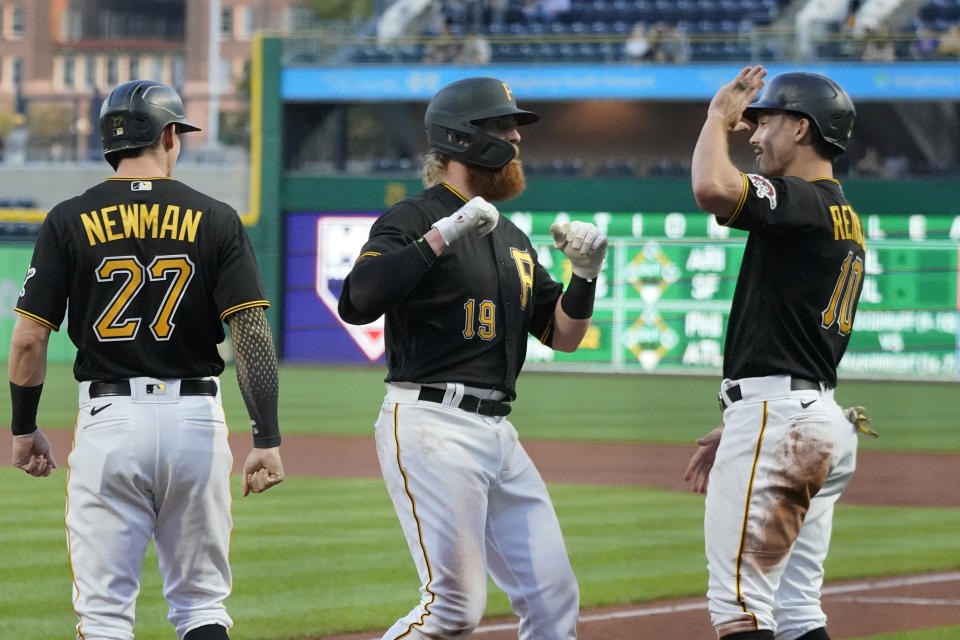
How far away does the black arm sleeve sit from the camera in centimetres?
391

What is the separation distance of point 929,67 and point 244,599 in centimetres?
1951

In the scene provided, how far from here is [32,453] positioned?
413cm

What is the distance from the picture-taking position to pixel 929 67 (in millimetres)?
23375

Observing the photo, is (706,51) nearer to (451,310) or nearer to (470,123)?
(470,123)

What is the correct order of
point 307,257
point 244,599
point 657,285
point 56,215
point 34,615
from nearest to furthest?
point 56,215
point 34,615
point 244,599
point 657,285
point 307,257

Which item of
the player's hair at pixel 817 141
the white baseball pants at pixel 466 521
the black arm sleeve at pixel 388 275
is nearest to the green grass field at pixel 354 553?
the white baseball pants at pixel 466 521

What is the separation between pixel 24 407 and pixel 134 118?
900mm

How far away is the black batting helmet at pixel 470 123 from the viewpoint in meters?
4.24

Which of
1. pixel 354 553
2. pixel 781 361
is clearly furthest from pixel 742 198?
pixel 354 553

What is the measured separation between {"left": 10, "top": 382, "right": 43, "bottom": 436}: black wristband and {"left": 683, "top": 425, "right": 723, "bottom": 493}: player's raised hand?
1.97 m

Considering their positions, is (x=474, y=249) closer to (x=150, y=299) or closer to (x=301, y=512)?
(x=150, y=299)

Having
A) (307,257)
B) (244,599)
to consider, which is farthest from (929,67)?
(244,599)

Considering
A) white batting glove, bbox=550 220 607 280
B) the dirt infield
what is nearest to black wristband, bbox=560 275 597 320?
white batting glove, bbox=550 220 607 280

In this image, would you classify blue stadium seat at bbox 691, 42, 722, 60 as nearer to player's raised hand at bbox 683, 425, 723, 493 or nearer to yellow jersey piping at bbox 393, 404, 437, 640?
player's raised hand at bbox 683, 425, 723, 493
